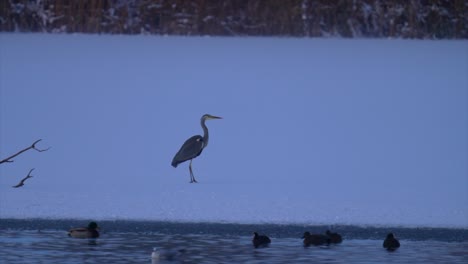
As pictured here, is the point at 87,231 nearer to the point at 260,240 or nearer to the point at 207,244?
the point at 207,244

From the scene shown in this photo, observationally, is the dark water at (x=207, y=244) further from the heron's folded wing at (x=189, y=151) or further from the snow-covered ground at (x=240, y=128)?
the heron's folded wing at (x=189, y=151)

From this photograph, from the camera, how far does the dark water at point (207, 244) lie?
8719mm

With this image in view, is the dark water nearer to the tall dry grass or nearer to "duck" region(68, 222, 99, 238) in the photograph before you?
"duck" region(68, 222, 99, 238)

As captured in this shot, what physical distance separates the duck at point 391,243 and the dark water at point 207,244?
0.05 m

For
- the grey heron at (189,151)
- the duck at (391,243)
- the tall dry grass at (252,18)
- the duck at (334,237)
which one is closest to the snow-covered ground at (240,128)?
the grey heron at (189,151)

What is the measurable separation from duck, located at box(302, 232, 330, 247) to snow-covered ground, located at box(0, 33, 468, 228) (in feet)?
2.22

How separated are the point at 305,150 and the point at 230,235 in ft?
12.3

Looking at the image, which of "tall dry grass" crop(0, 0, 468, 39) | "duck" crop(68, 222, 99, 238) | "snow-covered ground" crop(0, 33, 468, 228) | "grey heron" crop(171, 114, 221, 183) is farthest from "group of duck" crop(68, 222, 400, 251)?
"tall dry grass" crop(0, 0, 468, 39)

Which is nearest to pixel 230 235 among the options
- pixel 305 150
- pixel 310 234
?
pixel 310 234

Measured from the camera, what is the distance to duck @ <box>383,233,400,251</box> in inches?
351

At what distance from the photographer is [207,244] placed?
920 cm

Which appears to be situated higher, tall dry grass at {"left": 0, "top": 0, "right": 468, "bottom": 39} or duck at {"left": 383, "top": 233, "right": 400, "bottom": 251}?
tall dry grass at {"left": 0, "top": 0, "right": 468, "bottom": 39}

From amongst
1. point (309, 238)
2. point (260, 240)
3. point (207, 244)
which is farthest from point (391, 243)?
point (207, 244)

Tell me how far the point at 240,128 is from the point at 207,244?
197 inches
